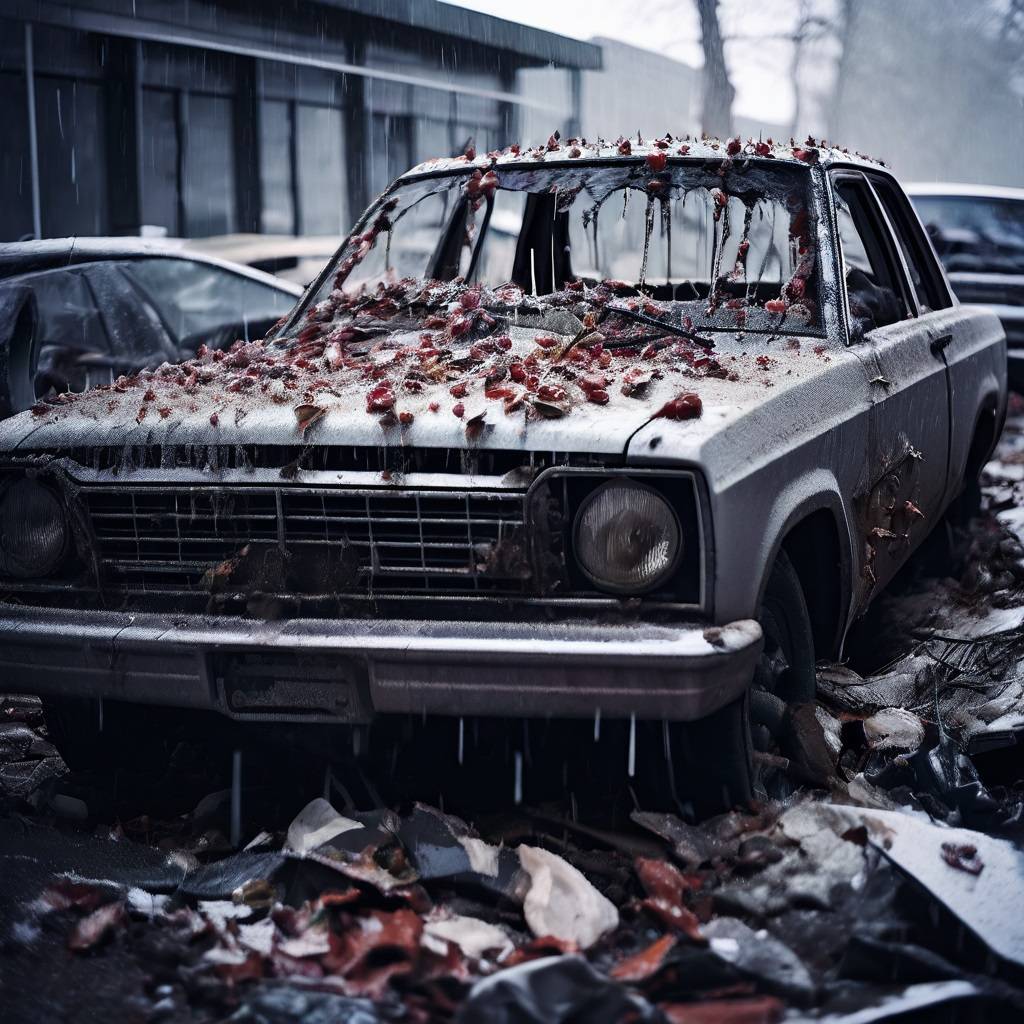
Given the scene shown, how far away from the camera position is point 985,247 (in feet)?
36.7

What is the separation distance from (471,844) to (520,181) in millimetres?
2437

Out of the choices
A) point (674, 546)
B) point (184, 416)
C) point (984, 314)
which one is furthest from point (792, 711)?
point (984, 314)

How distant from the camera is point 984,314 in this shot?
242 inches

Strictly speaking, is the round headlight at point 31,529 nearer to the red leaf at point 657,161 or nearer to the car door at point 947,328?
the red leaf at point 657,161

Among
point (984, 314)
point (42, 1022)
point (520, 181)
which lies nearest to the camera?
point (42, 1022)

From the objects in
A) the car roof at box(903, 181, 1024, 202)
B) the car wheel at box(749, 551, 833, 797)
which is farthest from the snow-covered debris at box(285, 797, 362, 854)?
the car roof at box(903, 181, 1024, 202)

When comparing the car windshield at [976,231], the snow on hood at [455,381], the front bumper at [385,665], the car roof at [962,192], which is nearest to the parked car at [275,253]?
the car roof at [962,192]

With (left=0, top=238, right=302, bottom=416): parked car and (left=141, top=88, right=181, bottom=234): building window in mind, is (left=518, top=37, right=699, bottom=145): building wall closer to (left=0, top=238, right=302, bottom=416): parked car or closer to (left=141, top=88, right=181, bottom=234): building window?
(left=141, top=88, right=181, bottom=234): building window

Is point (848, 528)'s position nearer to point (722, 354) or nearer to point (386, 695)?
point (722, 354)

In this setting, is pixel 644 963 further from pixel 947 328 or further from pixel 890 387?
pixel 947 328

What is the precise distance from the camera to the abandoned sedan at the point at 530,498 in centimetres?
306

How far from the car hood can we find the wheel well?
0.43 metres

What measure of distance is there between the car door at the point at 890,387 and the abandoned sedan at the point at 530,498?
0.07 feet

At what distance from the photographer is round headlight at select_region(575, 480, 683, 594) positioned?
3.05 meters
